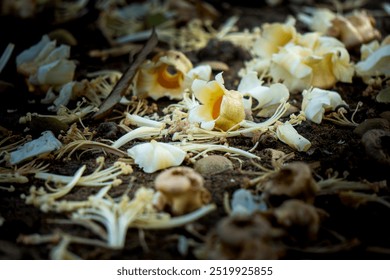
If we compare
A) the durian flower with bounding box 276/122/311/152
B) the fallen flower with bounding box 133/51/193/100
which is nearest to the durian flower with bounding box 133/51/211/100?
the fallen flower with bounding box 133/51/193/100

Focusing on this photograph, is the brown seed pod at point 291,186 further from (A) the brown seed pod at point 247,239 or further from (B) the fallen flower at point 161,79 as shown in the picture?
(B) the fallen flower at point 161,79

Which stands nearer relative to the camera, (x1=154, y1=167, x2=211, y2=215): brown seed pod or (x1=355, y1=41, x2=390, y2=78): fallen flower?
(x1=154, y1=167, x2=211, y2=215): brown seed pod

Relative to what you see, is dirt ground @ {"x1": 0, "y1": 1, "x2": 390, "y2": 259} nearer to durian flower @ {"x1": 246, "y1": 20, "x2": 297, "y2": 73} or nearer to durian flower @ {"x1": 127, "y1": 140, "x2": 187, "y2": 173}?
durian flower @ {"x1": 127, "y1": 140, "x2": 187, "y2": 173}

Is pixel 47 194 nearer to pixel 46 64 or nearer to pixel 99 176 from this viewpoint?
pixel 99 176

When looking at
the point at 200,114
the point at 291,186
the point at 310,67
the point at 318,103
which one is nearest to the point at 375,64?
the point at 310,67

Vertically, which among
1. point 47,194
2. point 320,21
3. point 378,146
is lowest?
point 320,21

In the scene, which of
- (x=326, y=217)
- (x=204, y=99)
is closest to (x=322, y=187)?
(x=326, y=217)
